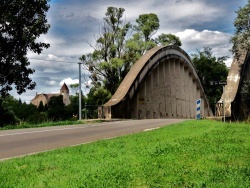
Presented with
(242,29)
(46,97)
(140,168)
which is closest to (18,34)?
(140,168)

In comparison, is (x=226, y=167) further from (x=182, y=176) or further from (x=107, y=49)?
(x=107, y=49)

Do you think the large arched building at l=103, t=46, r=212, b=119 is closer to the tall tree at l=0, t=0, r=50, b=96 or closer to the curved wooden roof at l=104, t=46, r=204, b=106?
the curved wooden roof at l=104, t=46, r=204, b=106

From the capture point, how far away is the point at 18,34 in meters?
18.2

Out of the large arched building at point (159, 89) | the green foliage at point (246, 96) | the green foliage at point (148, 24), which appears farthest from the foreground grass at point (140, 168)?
the green foliage at point (148, 24)

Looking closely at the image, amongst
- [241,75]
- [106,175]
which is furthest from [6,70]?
[241,75]

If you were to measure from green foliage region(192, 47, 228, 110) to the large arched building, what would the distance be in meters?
13.6

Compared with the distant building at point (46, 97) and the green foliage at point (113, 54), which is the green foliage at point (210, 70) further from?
the distant building at point (46, 97)

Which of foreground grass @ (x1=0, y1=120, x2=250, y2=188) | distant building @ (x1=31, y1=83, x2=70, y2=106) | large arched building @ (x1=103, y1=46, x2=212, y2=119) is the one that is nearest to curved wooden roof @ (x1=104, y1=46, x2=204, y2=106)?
large arched building @ (x1=103, y1=46, x2=212, y2=119)

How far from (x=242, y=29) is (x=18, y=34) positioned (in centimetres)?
2512

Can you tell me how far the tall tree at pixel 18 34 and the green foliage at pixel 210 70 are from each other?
44.3 metres

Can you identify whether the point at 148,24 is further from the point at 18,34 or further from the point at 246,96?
the point at 18,34

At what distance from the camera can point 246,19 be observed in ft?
117

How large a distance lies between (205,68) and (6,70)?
47782mm

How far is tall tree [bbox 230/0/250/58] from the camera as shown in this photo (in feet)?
115
